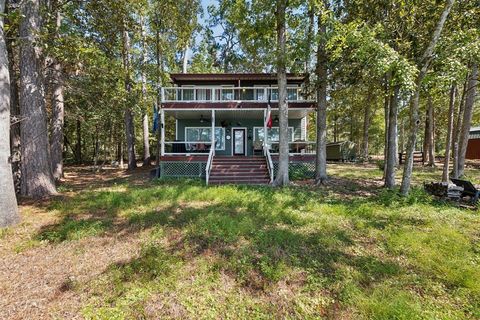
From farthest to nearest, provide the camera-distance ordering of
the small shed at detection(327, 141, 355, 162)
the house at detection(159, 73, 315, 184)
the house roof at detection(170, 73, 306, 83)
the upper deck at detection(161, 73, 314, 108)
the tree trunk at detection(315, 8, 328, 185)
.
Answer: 1. the small shed at detection(327, 141, 355, 162)
2. the house roof at detection(170, 73, 306, 83)
3. the upper deck at detection(161, 73, 314, 108)
4. the house at detection(159, 73, 315, 184)
5. the tree trunk at detection(315, 8, 328, 185)

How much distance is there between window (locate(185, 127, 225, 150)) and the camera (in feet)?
53.1

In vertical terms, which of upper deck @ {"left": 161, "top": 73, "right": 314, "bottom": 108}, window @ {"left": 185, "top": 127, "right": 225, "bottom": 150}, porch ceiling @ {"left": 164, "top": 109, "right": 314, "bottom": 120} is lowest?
window @ {"left": 185, "top": 127, "right": 225, "bottom": 150}

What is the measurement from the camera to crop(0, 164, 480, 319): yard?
133 inches

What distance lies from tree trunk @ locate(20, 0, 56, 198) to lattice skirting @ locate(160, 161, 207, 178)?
5.67 metres

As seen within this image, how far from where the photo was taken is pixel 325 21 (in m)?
8.80

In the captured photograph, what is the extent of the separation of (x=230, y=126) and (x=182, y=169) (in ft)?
16.3

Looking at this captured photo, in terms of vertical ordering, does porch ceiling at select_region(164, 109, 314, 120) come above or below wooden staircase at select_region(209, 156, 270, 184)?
above

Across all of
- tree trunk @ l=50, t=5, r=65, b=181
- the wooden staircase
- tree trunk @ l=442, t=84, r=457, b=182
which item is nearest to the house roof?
the wooden staircase

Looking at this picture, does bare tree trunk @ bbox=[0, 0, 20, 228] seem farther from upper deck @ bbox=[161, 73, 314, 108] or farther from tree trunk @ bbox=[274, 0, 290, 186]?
tree trunk @ bbox=[274, 0, 290, 186]

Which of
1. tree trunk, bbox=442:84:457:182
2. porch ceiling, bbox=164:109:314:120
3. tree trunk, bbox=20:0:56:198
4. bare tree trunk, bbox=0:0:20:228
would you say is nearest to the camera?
bare tree trunk, bbox=0:0:20:228

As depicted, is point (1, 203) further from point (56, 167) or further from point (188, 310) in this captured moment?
point (56, 167)

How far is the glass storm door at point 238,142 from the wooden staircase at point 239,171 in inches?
123

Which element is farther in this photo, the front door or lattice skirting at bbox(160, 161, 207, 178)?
the front door

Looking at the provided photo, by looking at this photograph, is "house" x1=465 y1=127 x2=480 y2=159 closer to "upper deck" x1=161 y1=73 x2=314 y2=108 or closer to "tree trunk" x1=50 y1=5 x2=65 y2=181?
"upper deck" x1=161 y1=73 x2=314 y2=108
